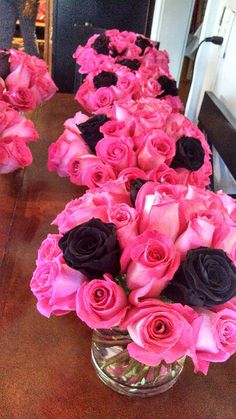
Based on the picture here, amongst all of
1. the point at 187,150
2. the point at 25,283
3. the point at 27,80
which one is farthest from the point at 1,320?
the point at 27,80

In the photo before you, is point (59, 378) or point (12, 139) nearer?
point (59, 378)

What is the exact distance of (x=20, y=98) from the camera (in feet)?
3.20

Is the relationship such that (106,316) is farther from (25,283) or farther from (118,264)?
(25,283)

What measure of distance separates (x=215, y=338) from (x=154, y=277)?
0.09 meters

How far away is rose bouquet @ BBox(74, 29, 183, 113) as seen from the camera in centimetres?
104

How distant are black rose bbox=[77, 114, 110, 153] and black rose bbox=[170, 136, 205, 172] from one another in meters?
0.16

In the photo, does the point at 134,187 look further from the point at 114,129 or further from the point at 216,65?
the point at 216,65

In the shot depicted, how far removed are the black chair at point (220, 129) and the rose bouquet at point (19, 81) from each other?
506 millimetres

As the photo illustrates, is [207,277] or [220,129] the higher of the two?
[207,277]

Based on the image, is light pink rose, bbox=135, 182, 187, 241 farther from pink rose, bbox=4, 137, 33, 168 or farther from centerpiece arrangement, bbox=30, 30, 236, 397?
pink rose, bbox=4, 137, 33, 168

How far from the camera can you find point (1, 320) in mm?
667

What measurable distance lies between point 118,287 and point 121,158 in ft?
1.02

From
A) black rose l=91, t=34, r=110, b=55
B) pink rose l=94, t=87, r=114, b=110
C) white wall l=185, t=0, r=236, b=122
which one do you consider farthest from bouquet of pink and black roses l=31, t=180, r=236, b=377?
white wall l=185, t=0, r=236, b=122

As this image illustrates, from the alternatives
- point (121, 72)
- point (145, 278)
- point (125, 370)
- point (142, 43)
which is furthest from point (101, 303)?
point (142, 43)
